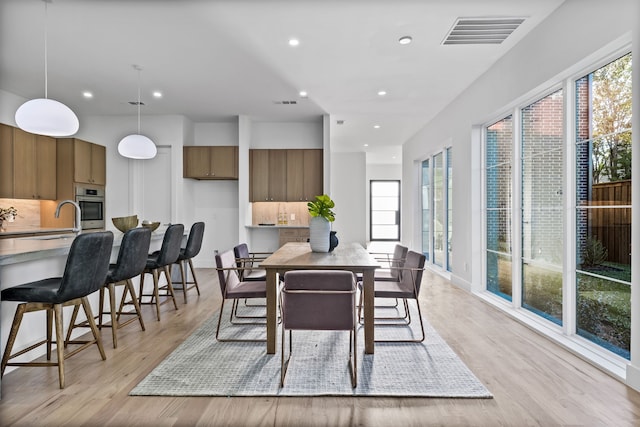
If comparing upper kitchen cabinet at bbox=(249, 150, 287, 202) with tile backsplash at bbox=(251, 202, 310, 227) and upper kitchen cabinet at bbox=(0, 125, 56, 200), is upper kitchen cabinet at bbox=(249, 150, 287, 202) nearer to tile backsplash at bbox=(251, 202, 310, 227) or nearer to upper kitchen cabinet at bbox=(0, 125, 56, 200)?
tile backsplash at bbox=(251, 202, 310, 227)

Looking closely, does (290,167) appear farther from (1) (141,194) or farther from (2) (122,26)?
(2) (122,26)

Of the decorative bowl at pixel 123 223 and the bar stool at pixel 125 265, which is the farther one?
the decorative bowl at pixel 123 223

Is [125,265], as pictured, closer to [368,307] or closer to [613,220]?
[368,307]

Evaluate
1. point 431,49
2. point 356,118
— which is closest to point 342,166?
point 356,118

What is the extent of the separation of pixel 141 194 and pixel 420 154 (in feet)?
18.3

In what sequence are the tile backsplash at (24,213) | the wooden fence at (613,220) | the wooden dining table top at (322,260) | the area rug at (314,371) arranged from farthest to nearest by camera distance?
the tile backsplash at (24,213), the wooden dining table top at (322,260), the wooden fence at (613,220), the area rug at (314,371)

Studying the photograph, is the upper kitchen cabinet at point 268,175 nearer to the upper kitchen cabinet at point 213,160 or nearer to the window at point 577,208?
the upper kitchen cabinet at point 213,160

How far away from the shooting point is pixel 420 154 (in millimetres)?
7863

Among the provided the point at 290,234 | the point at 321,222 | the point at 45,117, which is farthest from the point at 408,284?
the point at 290,234

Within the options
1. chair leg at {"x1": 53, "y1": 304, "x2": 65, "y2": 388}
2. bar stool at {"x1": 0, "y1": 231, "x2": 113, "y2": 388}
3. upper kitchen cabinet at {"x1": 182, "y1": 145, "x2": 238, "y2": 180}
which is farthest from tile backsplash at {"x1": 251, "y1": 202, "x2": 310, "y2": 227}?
chair leg at {"x1": 53, "y1": 304, "x2": 65, "y2": 388}

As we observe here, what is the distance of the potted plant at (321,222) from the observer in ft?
11.1

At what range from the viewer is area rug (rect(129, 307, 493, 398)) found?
231cm

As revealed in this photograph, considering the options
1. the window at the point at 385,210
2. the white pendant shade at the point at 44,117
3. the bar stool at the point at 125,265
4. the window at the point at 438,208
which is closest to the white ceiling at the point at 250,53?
the white pendant shade at the point at 44,117

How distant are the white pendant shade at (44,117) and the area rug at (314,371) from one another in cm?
224
